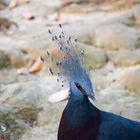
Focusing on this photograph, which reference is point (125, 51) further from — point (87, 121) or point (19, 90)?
point (87, 121)

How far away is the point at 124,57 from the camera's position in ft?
15.8

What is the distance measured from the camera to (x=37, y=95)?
13.8 ft

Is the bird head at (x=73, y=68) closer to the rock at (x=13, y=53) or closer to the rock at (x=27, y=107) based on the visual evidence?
the rock at (x=27, y=107)

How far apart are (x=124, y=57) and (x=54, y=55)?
104 centimetres

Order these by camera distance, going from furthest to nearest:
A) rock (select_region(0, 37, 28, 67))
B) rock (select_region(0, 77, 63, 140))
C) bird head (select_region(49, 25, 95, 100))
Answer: rock (select_region(0, 37, 28, 67)) → rock (select_region(0, 77, 63, 140)) → bird head (select_region(49, 25, 95, 100))

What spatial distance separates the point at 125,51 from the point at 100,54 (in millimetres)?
251

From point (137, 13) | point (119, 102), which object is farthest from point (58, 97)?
point (137, 13)

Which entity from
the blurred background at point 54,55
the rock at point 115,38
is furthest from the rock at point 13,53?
the rock at point 115,38

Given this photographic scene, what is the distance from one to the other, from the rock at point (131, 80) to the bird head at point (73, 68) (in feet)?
4.42

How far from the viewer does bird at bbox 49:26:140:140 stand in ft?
9.48

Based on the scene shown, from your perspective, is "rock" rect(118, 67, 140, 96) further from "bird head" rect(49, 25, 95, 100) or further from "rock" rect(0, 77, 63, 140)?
"bird head" rect(49, 25, 95, 100)

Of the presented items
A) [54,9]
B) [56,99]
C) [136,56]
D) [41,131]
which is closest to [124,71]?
[136,56]

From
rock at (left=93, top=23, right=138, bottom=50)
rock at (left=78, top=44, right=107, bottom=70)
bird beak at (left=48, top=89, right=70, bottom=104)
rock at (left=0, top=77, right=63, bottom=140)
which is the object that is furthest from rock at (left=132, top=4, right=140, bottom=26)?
bird beak at (left=48, top=89, right=70, bottom=104)

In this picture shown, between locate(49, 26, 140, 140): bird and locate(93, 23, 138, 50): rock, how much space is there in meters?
2.15
